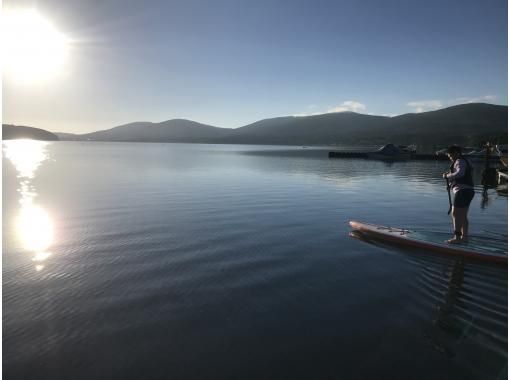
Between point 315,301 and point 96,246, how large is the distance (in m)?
8.74

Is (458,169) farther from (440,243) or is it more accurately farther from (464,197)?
(440,243)

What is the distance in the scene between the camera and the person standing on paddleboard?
11.4m

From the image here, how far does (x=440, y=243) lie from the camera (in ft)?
38.6

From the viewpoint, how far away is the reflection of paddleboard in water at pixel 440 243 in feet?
35.3

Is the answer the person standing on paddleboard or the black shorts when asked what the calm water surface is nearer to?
the person standing on paddleboard

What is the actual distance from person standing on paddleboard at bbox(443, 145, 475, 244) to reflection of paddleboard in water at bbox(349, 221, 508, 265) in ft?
1.75

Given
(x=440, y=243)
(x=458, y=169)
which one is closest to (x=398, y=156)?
(x=458, y=169)

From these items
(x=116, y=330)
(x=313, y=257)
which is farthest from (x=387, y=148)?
(x=116, y=330)

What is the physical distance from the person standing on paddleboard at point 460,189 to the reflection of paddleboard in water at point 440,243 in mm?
532

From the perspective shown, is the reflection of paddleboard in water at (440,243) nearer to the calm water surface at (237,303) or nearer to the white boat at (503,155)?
the calm water surface at (237,303)

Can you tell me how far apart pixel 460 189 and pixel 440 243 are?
2.12 meters

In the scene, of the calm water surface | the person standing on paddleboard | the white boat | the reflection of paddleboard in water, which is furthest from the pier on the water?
the person standing on paddleboard

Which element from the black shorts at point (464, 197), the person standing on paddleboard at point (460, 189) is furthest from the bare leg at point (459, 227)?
the black shorts at point (464, 197)

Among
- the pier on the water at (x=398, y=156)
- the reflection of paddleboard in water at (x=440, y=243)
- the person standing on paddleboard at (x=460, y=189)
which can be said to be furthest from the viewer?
the pier on the water at (x=398, y=156)
